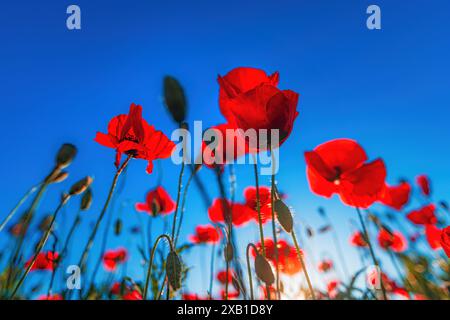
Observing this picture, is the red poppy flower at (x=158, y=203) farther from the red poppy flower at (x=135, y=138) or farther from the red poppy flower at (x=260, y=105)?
the red poppy flower at (x=260, y=105)

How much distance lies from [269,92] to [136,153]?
0.49 metres

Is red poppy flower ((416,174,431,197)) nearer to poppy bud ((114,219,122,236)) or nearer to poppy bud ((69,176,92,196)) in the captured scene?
poppy bud ((114,219,122,236))

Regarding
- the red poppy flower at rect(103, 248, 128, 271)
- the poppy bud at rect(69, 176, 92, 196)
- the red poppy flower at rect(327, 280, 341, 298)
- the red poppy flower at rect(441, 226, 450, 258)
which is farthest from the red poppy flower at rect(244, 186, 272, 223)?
the red poppy flower at rect(103, 248, 128, 271)

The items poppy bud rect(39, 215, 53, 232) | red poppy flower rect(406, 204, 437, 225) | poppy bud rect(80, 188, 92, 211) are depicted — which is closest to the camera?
poppy bud rect(80, 188, 92, 211)

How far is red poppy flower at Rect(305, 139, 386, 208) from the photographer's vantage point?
1.16m

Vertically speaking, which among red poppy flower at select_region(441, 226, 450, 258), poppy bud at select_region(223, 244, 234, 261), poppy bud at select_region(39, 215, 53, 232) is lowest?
poppy bud at select_region(223, 244, 234, 261)

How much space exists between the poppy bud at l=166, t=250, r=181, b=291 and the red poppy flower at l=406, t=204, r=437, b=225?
2280 mm

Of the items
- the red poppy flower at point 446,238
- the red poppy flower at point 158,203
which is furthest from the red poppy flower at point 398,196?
the red poppy flower at point 158,203

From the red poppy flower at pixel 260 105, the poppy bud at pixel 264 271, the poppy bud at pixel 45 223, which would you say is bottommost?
→ the poppy bud at pixel 264 271

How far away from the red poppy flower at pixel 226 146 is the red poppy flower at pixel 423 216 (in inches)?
84.9

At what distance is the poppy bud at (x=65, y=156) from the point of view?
121 cm

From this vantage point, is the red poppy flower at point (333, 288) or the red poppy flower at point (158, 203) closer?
the red poppy flower at point (158, 203)

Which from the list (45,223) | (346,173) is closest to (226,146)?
(346,173)
